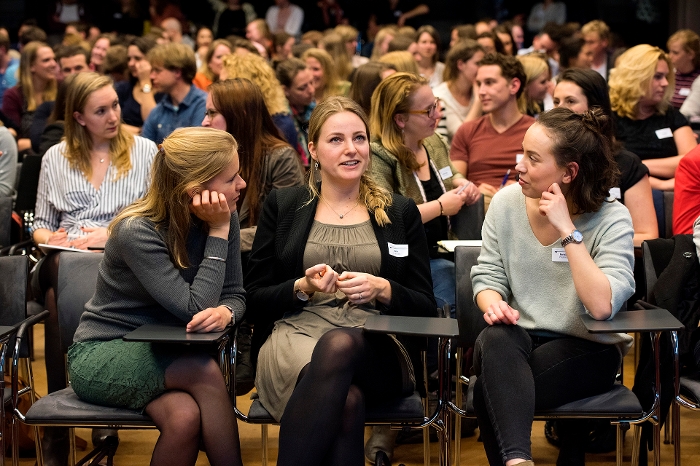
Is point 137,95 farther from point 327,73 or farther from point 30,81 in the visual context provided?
point 327,73

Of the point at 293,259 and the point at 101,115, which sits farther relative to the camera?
the point at 101,115

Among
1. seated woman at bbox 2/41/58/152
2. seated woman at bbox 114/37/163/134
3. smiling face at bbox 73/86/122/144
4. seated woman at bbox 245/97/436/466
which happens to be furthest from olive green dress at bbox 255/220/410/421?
seated woman at bbox 2/41/58/152

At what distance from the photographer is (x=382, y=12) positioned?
1161 centimetres

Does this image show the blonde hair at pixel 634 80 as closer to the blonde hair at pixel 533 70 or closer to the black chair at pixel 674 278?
the blonde hair at pixel 533 70

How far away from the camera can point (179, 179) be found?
261 centimetres

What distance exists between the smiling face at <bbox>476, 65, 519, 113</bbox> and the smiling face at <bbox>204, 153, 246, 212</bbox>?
6.81ft

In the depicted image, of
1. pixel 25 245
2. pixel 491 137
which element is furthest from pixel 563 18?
pixel 25 245

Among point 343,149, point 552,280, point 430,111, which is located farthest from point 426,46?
point 552,280

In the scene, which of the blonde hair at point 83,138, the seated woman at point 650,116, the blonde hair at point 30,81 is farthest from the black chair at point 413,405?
the blonde hair at point 30,81

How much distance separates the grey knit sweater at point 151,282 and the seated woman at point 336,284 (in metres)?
0.16

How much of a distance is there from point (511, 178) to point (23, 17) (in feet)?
31.9

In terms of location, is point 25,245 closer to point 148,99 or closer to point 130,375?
point 130,375

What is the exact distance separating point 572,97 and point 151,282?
6.74 feet

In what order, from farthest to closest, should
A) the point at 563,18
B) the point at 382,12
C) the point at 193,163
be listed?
the point at 382,12
the point at 563,18
the point at 193,163
